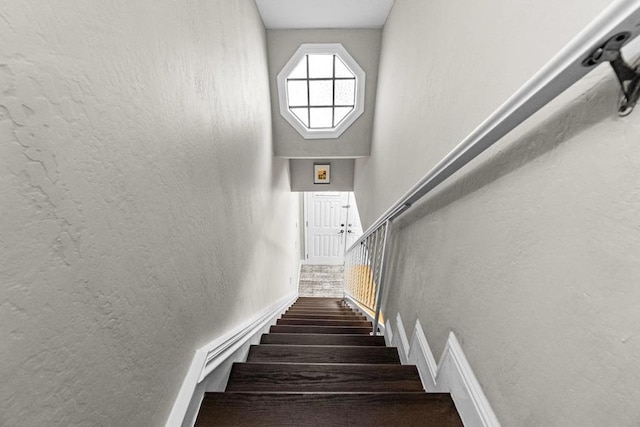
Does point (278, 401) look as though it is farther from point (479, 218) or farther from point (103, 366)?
point (479, 218)

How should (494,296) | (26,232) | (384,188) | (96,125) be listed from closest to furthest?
(26,232) → (96,125) → (494,296) → (384,188)

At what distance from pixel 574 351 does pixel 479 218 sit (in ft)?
1.27

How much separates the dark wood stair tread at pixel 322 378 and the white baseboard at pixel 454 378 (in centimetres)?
8

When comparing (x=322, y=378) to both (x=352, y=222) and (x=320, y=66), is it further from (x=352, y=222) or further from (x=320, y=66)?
(x=352, y=222)

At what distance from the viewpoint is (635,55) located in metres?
0.40

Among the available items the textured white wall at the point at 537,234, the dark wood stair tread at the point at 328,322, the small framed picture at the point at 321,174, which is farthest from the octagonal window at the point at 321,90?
the dark wood stair tread at the point at 328,322

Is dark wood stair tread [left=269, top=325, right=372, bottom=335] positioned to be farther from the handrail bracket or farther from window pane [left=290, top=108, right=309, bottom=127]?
window pane [left=290, top=108, right=309, bottom=127]

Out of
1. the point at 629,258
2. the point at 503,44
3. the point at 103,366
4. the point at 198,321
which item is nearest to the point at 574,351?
the point at 629,258

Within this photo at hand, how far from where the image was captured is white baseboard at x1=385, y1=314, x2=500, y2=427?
758mm

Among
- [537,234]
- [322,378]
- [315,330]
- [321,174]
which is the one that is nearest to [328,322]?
[315,330]

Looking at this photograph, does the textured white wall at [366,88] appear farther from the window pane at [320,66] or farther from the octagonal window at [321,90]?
the window pane at [320,66]

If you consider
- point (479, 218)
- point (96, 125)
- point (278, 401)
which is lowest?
point (278, 401)

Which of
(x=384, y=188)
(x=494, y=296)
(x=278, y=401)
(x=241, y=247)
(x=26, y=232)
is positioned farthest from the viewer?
(x=384, y=188)

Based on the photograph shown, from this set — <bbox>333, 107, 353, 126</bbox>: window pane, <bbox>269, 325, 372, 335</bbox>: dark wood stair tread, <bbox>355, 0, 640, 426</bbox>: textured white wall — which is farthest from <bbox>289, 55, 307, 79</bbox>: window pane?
<bbox>269, 325, 372, 335</bbox>: dark wood stair tread
